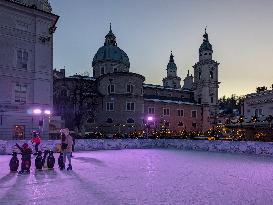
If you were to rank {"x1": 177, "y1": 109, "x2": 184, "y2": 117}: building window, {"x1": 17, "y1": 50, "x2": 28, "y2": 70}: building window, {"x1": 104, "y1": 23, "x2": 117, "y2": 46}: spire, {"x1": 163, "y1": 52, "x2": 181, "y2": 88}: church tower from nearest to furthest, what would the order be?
{"x1": 17, "y1": 50, "x2": 28, "y2": 70}: building window → {"x1": 177, "y1": 109, "x2": 184, "y2": 117}: building window → {"x1": 104, "y1": 23, "x2": 117, "y2": 46}: spire → {"x1": 163, "y1": 52, "x2": 181, "y2": 88}: church tower

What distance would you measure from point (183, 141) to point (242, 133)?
817 cm

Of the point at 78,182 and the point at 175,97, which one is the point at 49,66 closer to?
the point at 78,182

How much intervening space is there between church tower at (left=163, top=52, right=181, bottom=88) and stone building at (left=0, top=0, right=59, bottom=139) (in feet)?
212

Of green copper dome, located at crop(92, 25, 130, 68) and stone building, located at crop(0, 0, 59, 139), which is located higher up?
green copper dome, located at crop(92, 25, 130, 68)

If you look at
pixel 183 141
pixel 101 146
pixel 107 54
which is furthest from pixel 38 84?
pixel 107 54

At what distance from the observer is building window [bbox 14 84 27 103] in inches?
1158

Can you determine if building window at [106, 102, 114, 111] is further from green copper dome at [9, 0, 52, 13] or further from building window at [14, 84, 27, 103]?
building window at [14, 84, 27, 103]

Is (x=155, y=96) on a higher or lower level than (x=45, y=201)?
higher

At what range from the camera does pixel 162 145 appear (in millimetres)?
36781

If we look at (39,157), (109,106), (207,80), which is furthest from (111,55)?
(39,157)

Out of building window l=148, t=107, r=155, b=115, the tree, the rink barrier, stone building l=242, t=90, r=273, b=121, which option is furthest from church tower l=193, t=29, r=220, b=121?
the rink barrier

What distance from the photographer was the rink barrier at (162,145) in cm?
2536

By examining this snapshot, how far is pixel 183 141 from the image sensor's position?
113 feet

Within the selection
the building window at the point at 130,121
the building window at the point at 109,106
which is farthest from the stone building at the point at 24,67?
the building window at the point at 130,121
